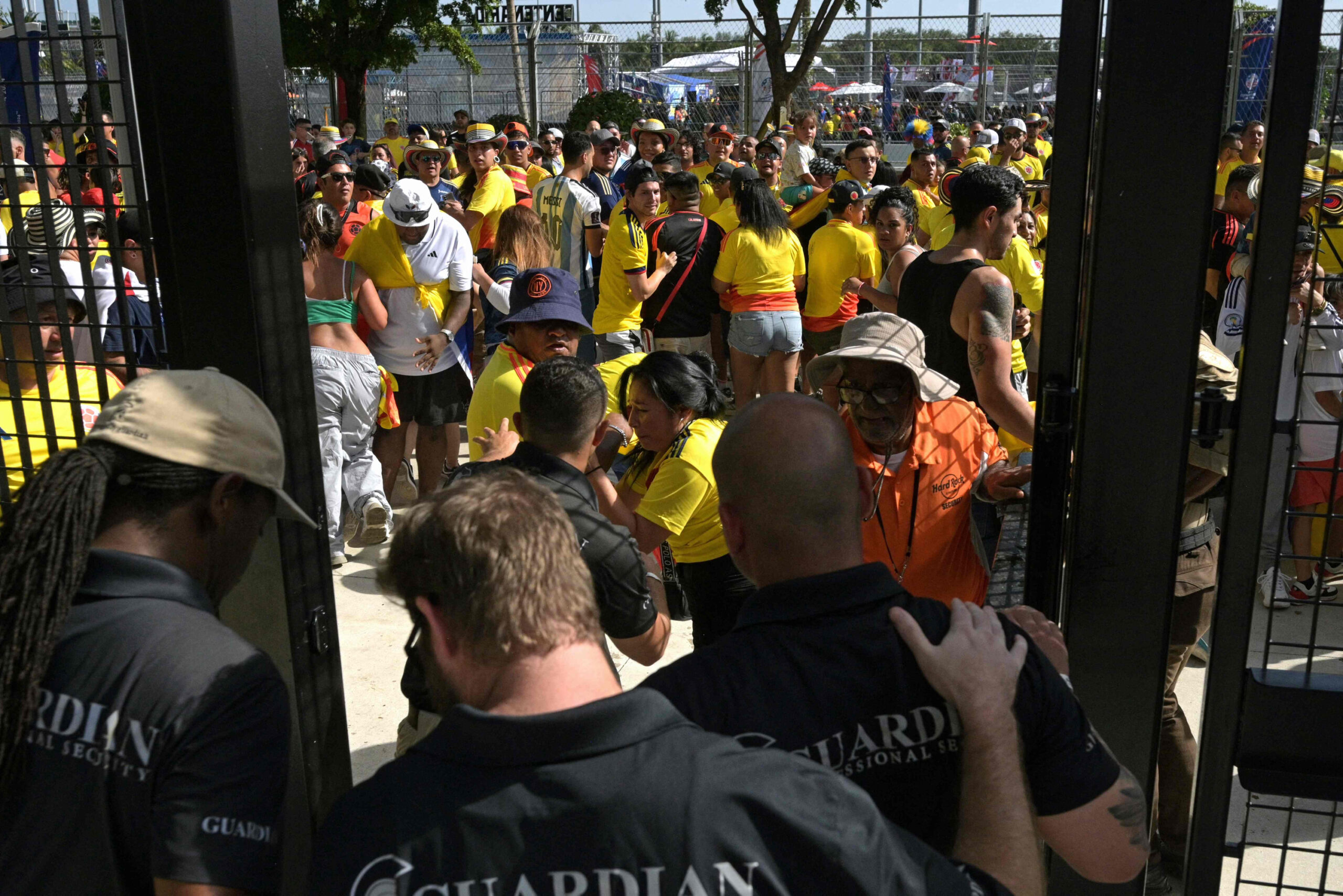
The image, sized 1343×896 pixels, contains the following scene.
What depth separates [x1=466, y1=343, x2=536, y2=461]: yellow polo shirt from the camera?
414 cm

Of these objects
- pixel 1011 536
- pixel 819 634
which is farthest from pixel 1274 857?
pixel 819 634

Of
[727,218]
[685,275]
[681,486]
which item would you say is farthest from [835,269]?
[681,486]

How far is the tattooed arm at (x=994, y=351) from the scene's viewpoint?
4043 millimetres

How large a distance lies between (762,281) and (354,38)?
65.1 ft

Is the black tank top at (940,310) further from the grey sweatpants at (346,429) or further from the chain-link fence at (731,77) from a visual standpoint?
the chain-link fence at (731,77)

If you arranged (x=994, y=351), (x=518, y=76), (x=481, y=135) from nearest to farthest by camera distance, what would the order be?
(x=994, y=351)
(x=481, y=135)
(x=518, y=76)

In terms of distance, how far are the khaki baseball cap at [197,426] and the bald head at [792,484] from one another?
28.6 inches

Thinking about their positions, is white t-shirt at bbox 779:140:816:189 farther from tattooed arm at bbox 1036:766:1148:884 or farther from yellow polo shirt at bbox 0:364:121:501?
tattooed arm at bbox 1036:766:1148:884

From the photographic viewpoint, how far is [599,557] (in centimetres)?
271

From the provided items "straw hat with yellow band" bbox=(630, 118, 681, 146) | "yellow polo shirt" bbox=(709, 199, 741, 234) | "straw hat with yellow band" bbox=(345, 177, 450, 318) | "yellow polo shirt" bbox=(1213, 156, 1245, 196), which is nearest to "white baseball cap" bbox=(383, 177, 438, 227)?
"straw hat with yellow band" bbox=(345, 177, 450, 318)

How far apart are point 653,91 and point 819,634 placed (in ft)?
70.2

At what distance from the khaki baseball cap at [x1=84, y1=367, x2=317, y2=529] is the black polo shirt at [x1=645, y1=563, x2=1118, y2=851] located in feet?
2.34

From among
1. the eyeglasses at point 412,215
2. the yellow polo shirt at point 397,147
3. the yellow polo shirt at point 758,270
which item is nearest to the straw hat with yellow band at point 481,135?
the yellow polo shirt at point 758,270

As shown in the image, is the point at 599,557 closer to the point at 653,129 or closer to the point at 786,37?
the point at 653,129
